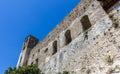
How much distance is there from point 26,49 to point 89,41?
12.7 metres

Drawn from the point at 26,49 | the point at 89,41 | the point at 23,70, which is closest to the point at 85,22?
the point at 89,41

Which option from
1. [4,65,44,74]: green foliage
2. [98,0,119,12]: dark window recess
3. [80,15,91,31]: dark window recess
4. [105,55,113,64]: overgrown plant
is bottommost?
[105,55,113,64]: overgrown plant

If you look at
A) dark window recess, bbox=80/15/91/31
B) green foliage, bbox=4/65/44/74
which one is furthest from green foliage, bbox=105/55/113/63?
green foliage, bbox=4/65/44/74

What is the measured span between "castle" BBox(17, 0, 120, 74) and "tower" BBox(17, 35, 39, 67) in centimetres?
579

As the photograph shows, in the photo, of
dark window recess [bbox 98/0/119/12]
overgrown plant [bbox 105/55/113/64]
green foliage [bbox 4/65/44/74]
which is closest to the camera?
overgrown plant [bbox 105/55/113/64]

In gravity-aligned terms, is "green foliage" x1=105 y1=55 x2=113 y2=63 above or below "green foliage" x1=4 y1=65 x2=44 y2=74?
below

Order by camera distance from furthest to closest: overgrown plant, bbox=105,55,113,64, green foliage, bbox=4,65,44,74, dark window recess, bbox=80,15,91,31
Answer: dark window recess, bbox=80,15,91,31
green foliage, bbox=4,65,44,74
overgrown plant, bbox=105,55,113,64

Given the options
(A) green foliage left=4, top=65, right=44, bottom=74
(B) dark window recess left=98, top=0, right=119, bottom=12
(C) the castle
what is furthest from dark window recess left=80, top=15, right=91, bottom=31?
(A) green foliage left=4, top=65, right=44, bottom=74

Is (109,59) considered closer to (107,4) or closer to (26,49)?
(107,4)

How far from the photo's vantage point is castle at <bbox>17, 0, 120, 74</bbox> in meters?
6.84

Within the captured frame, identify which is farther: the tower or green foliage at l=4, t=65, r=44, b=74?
the tower

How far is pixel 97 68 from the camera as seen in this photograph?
22.8 feet

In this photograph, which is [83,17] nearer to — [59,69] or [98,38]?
[98,38]

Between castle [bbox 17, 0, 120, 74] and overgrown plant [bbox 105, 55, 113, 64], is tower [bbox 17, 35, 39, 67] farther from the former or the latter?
overgrown plant [bbox 105, 55, 113, 64]
